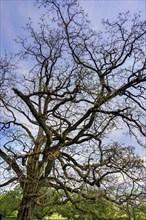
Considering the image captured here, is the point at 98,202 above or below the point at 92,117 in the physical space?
below

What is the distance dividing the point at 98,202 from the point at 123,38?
6.26m

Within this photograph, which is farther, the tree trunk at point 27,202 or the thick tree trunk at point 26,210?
the thick tree trunk at point 26,210

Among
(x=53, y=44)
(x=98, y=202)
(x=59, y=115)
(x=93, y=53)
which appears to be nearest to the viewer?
(x=98, y=202)

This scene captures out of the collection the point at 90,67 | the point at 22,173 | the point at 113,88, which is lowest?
the point at 22,173

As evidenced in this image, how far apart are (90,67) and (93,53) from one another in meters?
0.66

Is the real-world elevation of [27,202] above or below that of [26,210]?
above

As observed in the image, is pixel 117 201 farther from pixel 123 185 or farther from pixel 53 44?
pixel 53 44

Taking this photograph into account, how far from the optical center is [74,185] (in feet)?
40.9

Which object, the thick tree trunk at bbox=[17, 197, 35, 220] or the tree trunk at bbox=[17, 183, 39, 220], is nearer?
the tree trunk at bbox=[17, 183, 39, 220]

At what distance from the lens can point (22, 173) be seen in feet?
39.5

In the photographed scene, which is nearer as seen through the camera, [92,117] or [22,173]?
[22,173]

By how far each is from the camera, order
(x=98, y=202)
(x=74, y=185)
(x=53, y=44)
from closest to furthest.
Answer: (x=98, y=202)
(x=74, y=185)
(x=53, y=44)

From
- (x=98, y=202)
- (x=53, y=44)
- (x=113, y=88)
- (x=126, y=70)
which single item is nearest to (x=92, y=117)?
(x=113, y=88)

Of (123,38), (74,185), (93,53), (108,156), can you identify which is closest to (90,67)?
(93,53)
